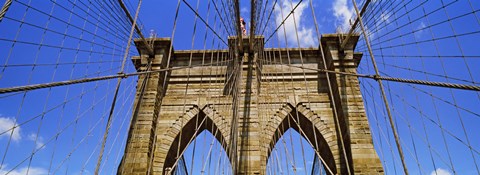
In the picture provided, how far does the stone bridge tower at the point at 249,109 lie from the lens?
812 centimetres

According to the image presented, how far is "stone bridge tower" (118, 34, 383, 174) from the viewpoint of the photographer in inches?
320

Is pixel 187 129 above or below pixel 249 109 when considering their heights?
below

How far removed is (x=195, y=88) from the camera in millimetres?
9844

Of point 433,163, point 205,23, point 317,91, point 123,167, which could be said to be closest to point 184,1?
point 205,23

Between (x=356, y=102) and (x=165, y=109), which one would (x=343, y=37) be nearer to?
(x=356, y=102)

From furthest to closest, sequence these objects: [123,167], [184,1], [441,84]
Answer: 1. [123,167]
2. [184,1]
3. [441,84]

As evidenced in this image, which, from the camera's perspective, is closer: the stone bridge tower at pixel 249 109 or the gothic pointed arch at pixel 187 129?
the stone bridge tower at pixel 249 109

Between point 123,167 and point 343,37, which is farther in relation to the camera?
point 343,37

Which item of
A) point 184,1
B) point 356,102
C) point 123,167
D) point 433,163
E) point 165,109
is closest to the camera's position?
point 433,163

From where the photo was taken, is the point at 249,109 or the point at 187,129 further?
the point at 187,129

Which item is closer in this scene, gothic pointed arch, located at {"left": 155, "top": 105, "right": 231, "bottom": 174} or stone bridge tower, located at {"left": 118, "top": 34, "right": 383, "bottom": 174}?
stone bridge tower, located at {"left": 118, "top": 34, "right": 383, "bottom": 174}

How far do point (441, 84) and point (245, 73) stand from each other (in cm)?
667

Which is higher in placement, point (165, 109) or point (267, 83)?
point (267, 83)

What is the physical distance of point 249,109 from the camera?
9086 mm
